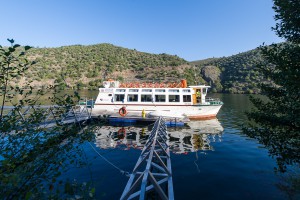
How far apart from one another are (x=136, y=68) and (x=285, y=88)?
105m

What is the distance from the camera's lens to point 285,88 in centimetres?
796

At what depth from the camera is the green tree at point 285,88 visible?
714cm

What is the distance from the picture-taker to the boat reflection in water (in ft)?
53.2

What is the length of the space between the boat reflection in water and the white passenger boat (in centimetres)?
288

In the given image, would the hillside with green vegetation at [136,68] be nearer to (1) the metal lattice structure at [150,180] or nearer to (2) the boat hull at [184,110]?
(2) the boat hull at [184,110]

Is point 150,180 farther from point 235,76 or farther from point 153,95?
point 235,76

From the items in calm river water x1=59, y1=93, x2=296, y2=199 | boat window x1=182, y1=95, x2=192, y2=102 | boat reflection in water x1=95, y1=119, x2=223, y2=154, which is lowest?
calm river water x1=59, y1=93, x2=296, y2=199

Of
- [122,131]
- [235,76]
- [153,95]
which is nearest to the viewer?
[122,131]

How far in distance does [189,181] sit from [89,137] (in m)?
6.92

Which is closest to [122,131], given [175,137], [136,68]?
[175,137]

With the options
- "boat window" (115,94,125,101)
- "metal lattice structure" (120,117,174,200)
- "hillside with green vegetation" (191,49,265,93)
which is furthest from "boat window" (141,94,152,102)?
"hillside with green vegetation" (191,49,265,93)

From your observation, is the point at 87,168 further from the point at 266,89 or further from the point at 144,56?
the point at 144,56

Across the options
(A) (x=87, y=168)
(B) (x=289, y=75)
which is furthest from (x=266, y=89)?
(A) (x=87, y=168)

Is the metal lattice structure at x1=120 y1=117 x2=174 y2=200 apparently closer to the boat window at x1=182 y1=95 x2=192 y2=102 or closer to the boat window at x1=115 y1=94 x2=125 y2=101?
the boat window at x1=182 y1=95 x2=192 y2=102
